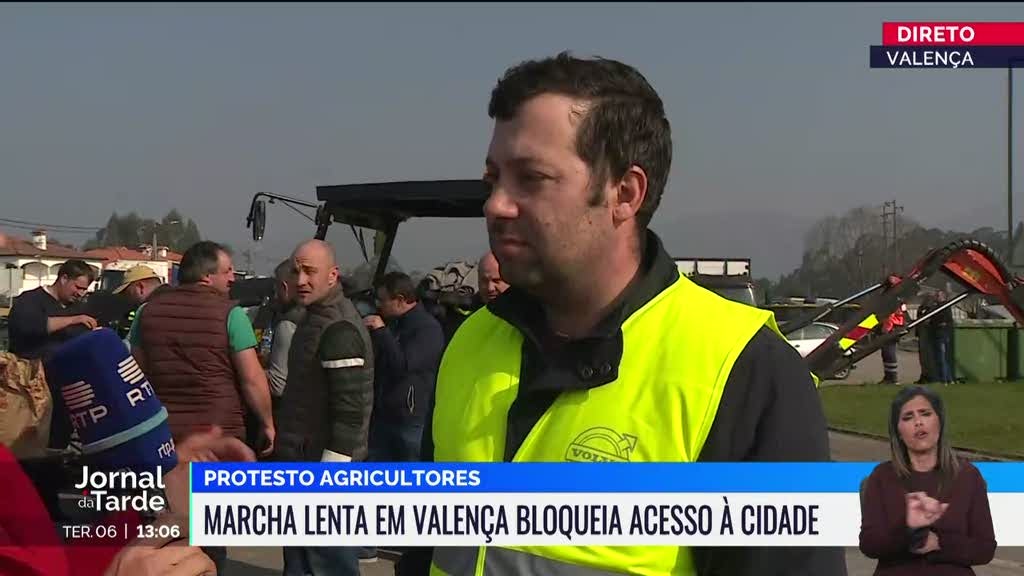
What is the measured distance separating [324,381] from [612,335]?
3028mm

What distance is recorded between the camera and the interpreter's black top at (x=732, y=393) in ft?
4.53

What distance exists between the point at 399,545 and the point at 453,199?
475 cm

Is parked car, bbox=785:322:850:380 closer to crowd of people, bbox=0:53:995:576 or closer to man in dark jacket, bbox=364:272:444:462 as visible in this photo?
man in dark jacket, bbox=364:272:444:462

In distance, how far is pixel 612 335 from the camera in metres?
1.51

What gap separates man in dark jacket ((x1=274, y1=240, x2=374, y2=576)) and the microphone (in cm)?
267

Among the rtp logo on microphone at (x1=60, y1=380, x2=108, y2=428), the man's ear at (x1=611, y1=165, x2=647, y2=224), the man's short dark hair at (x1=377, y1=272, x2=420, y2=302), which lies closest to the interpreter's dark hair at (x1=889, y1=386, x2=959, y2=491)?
the man's ear at (x1=611, y1=165, x2=647, y2=224)

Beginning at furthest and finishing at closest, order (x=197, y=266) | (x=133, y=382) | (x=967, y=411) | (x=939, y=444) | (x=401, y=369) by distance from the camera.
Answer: (x=967, y=411)
(x=401, y=369)
(x=197, y=266)
(x=939, y=444)
(x=133, y=382)

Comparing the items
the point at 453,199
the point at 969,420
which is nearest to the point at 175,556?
the point at 453,199

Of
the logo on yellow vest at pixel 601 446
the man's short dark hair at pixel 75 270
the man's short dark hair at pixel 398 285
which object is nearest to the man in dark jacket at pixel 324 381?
the man's short dark hair at pixel 398 285

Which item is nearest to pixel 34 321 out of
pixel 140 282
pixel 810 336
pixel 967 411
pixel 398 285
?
pixel 140 282

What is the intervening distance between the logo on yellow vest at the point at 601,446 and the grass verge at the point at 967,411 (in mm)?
6208

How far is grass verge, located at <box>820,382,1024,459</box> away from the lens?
927 cm

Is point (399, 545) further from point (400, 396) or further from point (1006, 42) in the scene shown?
point (1006, 42)

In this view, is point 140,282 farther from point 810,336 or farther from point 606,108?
point 810,336
